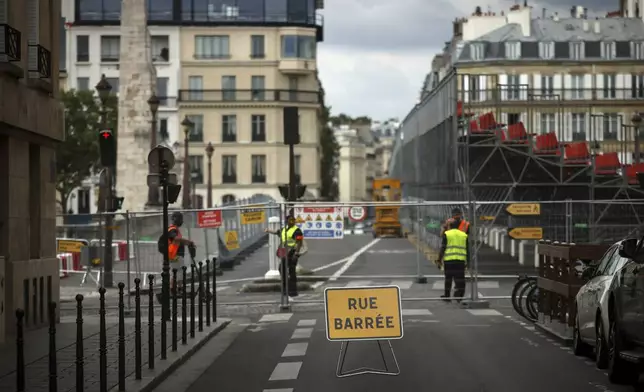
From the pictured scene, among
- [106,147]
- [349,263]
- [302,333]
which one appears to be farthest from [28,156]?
[106,147]

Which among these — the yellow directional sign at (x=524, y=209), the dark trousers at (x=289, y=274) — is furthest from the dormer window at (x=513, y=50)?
the dark trousers at (x=289, y=274)

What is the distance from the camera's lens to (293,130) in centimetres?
3384

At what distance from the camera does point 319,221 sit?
2852 cm

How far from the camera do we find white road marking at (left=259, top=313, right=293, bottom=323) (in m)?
24.9

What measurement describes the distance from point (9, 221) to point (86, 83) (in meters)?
79.1

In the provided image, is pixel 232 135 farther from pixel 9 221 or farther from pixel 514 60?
pixel 9 221

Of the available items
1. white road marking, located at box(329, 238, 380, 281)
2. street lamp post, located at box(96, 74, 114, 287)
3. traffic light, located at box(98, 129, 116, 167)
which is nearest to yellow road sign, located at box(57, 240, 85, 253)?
street lamp post, located at box(96, 74, 114, 287)

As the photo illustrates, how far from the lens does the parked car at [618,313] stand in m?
13.6

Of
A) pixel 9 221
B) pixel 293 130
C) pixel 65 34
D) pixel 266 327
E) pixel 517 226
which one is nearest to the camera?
pixel 9 221

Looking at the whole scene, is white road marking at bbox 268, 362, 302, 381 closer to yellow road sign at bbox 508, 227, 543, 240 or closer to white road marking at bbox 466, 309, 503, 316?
white road marking at bbox 466, 309, 503, 316

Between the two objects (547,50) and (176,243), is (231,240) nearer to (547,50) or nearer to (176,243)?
(176,243)

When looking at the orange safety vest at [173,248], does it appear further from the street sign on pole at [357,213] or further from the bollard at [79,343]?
the bollard at [79,343]

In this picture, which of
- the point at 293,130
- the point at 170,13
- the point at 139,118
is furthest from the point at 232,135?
the point at 293,130

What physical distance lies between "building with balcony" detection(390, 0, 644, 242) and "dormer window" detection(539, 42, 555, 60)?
88.0 inches
